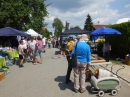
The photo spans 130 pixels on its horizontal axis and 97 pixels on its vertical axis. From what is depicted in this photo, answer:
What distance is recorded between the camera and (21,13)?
2541 centimetres

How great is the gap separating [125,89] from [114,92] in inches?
28.1

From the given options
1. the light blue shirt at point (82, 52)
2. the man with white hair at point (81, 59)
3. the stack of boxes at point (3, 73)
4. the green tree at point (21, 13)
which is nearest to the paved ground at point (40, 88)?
the stack of boxes at point (3, 73)

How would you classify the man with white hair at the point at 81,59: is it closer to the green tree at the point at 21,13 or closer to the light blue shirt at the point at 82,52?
the light blue shirt at the point at 82,52

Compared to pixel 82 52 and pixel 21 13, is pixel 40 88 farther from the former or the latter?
pixel 21 13

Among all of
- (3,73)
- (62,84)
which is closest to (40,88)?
(62,84)

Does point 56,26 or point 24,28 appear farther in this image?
point 56,26

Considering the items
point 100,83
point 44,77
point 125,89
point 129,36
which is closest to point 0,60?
point 44,77

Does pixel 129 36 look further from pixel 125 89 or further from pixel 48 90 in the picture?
pixel 48 90

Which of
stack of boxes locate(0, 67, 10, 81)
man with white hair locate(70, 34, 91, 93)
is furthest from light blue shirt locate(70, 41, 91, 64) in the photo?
stack of boxes locate(0, 67, 10, 81)

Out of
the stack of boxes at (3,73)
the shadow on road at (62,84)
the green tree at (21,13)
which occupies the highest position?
the green tree at (21,13)

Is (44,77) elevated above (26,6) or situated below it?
below

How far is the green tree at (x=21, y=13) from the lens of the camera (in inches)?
974

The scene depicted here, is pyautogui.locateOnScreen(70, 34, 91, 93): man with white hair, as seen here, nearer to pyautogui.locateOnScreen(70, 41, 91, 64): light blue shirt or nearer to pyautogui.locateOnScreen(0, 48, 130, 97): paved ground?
pyautogui.locateOnScreen(70, 41, 91, 64): light blue shirt

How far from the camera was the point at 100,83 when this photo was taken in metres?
4.98
